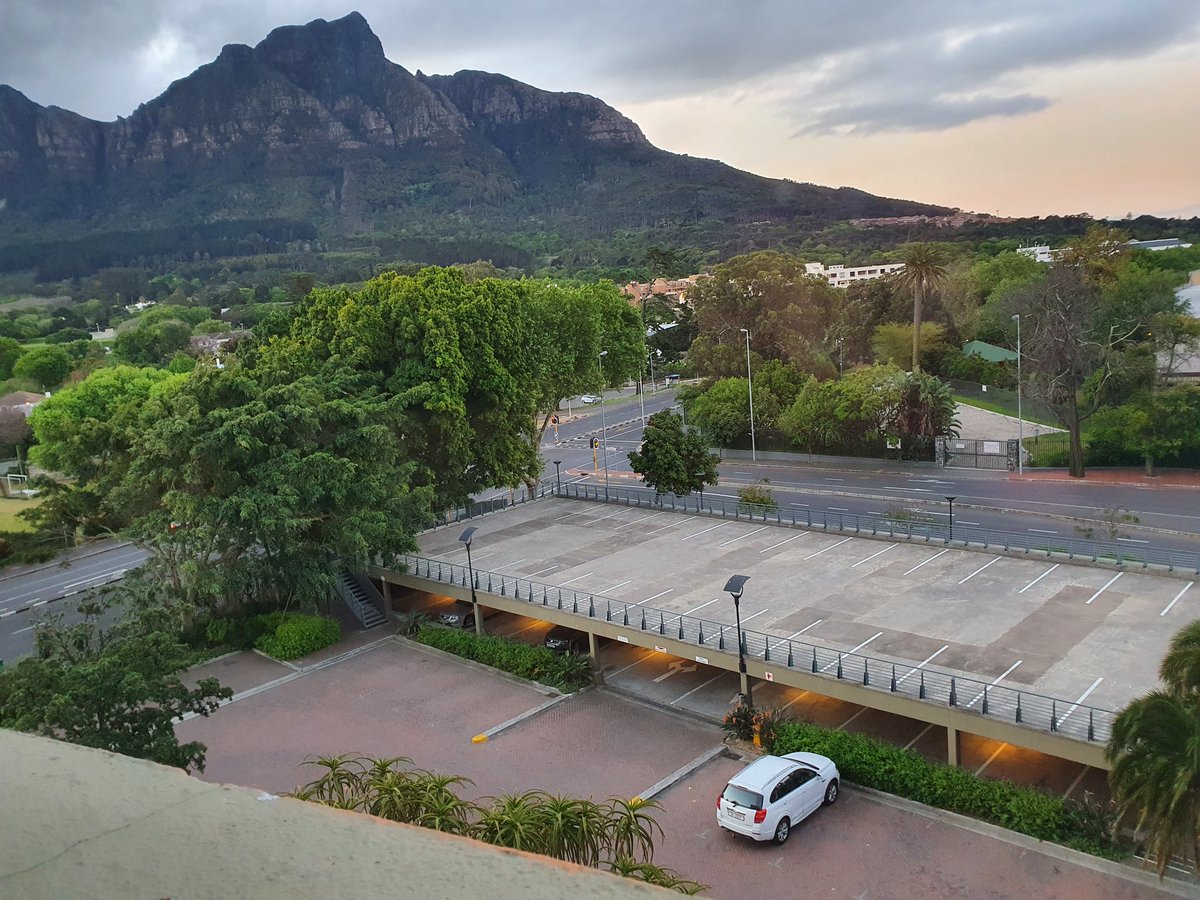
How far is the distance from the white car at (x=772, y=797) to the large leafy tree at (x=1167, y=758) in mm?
5278

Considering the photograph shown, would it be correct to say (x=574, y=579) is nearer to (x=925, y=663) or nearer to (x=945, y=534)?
(x=925, y=663)

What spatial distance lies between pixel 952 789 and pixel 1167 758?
197 inches

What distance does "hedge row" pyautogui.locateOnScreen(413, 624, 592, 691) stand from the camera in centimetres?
2317

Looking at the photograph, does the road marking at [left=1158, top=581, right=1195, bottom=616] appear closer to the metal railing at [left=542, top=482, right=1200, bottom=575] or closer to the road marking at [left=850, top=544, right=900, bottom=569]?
the metal railing at [left=542, top=482, right=1200, bottom=575]

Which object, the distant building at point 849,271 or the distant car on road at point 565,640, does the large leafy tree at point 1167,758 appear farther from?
the distant building at point 849,271

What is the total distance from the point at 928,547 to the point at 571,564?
11147 mm

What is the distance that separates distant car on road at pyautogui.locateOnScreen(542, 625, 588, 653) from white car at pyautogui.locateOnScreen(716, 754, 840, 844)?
8.65 metres

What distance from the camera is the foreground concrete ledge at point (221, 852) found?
2.40 metres

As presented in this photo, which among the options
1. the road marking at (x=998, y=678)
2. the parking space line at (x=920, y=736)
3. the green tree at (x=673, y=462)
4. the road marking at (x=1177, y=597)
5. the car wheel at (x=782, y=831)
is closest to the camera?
the car wheel at (x=782, y=831)

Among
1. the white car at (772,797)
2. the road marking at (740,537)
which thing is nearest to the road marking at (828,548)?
the road marking at (740,537)

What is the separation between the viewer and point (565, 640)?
82.4ft

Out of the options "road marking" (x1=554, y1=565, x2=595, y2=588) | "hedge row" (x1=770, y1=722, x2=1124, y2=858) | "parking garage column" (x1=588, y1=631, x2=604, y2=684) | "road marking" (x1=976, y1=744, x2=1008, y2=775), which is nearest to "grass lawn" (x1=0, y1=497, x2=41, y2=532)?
"road marking" (x1=554, y1=565, x2=595, y2=588)

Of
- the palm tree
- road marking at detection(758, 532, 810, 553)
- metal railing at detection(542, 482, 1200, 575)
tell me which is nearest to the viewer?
metal railing at detection(542, 482, 1200, 575)

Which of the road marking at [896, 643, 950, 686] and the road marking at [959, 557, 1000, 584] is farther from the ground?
the road marking at [896, 643, 950, 686]
